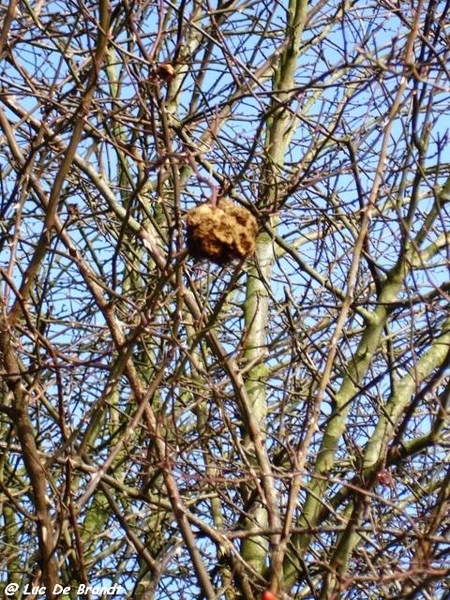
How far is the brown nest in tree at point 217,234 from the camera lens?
2727 millimetres

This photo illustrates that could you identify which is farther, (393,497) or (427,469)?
(427,469)

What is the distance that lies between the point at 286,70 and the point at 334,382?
184 cm

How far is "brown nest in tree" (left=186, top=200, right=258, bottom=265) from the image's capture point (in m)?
2.73

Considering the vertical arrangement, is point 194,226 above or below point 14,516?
below

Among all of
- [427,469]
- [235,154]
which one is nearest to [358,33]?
[235,154]

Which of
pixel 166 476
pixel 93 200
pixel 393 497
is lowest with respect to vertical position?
pixel 166 476

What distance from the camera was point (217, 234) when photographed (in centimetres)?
272

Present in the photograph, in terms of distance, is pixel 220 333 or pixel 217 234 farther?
pixel 220 333

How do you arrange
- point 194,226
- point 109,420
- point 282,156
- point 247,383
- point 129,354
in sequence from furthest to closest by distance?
point 109,420
point 282,156
point 247,383
point 129,354
point 194,226

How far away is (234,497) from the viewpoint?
5.44m

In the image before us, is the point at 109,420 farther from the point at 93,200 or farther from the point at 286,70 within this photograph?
the point at 286,70

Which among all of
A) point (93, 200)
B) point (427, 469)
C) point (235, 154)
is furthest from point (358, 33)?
point (427, 469)

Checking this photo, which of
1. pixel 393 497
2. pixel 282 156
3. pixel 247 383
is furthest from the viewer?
pixel 282 156

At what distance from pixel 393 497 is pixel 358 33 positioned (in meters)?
2.49
